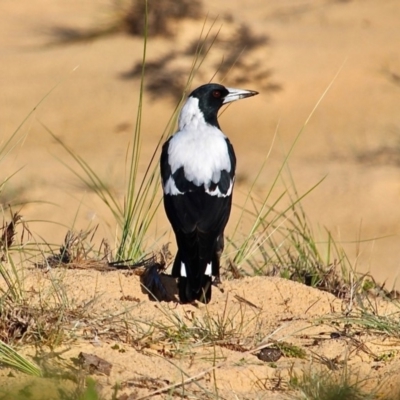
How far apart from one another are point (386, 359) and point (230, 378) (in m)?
0.61

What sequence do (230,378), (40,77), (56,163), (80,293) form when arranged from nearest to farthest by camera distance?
(230,378) → (80,293) → (56,163) → (40,77)

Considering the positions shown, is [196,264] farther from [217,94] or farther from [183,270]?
[217,94]

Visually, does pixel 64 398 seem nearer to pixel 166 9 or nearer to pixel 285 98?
pixel 285 98

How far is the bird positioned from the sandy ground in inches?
84.5

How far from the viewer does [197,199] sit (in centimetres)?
470

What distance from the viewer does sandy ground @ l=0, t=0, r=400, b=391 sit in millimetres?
8047

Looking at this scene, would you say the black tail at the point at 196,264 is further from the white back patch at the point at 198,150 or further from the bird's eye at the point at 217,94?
the bird's eye at the point at 217,94

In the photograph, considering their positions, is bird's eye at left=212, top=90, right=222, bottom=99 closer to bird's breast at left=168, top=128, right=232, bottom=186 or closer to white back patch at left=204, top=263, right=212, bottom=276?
bird's breast at left=168, top=128, right=232, bottom=186

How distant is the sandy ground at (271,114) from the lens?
805 centimetres

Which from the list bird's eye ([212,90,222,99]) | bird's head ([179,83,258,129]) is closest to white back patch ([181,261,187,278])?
bird's head ([179,83,258,129])

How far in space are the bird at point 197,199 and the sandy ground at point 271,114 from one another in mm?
2147

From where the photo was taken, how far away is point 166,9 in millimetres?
11297

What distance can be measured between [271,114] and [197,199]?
208 inches

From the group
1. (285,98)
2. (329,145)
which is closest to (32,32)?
(285,98)
